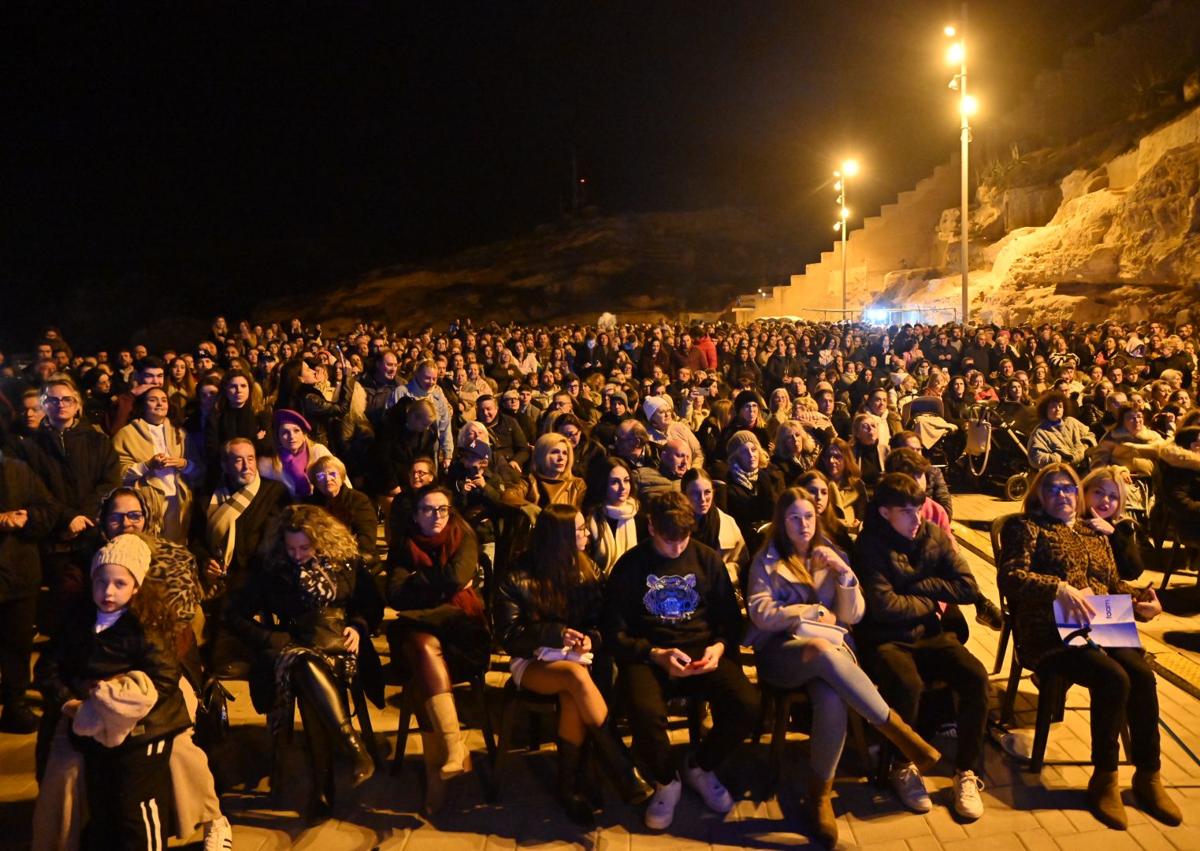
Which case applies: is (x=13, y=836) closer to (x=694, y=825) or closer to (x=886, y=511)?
(x=694, y=825)

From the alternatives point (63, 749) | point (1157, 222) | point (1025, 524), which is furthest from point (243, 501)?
point (1157, 222)

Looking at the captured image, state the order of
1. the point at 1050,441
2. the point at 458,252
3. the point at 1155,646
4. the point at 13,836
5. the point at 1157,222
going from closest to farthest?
the point at 13,836, the point at 1155,646, the point at 1050,441, the point at 1157,222, the point at 458,252

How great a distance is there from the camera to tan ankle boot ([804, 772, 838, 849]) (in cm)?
297

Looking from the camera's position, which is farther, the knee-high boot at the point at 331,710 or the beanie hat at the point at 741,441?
the beanie hat at the point at 741,441

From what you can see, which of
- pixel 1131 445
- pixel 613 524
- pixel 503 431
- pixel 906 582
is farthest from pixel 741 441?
pixel 1131 445

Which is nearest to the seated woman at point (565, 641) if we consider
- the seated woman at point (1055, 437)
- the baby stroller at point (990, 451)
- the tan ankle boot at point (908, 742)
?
the tan ankle boot at point (908, 742)

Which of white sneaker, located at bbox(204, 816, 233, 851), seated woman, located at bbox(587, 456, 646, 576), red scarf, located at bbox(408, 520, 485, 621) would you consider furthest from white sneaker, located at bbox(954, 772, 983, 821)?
white sneaker, located at bbox(204, 816, 233, 851)

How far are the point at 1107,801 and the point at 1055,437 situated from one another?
497 centimetres

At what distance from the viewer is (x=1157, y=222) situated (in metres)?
20.4

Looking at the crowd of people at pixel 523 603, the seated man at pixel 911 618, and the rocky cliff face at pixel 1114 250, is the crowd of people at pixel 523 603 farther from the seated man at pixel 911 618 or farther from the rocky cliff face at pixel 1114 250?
the rocky cliff face at pixel 1114 250

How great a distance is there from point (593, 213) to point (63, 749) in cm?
5641

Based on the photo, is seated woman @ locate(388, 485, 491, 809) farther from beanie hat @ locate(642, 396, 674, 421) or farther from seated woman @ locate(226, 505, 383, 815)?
beanie hat @ locate(642, 396, 674, 421)

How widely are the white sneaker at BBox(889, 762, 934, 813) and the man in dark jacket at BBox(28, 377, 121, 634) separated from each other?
415 centimetres

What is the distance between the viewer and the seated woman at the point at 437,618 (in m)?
3.43
